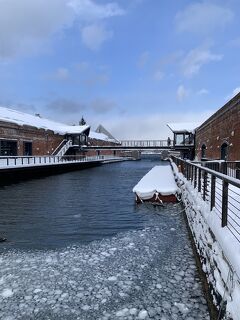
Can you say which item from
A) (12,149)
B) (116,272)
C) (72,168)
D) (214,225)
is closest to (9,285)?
(116,272)

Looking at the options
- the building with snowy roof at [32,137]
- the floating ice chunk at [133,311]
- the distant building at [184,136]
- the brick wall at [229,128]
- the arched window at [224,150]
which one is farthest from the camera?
the distant building at [184,136]

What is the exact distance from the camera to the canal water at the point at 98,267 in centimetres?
496

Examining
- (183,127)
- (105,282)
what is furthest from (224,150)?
(183,127)

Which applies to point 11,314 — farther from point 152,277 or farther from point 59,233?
point 59,233

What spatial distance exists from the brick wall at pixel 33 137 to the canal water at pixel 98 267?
82.7ft

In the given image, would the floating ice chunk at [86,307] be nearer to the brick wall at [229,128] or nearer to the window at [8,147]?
the brick wall at [229,128]

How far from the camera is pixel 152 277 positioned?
609 centimetres

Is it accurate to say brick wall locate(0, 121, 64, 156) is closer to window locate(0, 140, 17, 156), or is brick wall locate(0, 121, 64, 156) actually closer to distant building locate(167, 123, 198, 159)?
window locate(0, 140, 17, 156)

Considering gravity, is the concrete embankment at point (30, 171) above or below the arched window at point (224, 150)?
below

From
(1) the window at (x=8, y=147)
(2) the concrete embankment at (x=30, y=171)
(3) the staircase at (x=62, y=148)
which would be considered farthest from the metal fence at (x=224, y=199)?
(3) the staircase at (x=62, y=148)

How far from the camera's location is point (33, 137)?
1633 inches

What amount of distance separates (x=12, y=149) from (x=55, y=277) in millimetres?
33162

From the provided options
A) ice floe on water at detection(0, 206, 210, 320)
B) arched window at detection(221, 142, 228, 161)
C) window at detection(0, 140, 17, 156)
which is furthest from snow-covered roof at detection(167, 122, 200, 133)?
ice floe on water at detection(0, 206, 210, 320)

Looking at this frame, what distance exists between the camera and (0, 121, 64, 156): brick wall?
3538 cm
